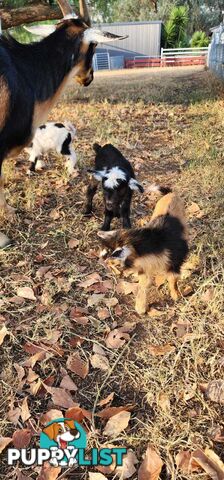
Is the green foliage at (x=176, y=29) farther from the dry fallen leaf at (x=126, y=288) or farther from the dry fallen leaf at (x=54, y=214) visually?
the dry fallen leaf at (x=126, y=288)

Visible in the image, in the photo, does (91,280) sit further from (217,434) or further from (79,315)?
(217,434)

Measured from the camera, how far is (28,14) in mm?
9406

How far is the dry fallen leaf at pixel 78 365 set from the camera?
9.05 ft

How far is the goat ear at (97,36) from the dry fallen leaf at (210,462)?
12.6 feet

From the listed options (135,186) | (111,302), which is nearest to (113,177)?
(135,186)

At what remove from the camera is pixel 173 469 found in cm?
213

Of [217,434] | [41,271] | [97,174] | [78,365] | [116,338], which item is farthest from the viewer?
[97,174]

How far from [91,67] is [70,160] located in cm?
145

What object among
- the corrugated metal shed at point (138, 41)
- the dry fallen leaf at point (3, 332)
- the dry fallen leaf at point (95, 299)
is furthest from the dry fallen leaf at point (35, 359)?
the corrugated metal shed at point (138, 41)

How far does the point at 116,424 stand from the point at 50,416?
39 centimetres

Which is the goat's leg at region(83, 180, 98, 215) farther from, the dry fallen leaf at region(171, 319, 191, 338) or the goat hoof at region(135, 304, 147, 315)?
the dry fallen leaf at region(171, 319, 191, 338)

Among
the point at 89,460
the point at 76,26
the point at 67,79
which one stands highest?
the point at 76,26

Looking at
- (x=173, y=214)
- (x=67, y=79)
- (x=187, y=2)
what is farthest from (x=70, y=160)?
(x=187, y=2)

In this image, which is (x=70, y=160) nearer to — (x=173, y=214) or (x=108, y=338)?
(x=173, y=214)
